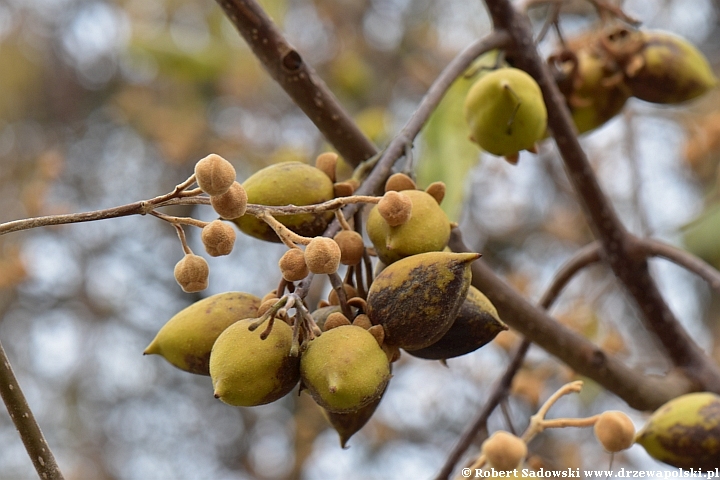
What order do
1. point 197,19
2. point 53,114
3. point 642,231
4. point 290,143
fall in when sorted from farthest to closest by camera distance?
point 53,114 → point 197,19 → point 290,143 → point 642,231

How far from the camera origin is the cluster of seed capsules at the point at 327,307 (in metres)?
0.60

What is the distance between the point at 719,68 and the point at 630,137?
7.30 ft

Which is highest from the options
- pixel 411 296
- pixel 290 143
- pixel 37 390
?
pixel 411 296

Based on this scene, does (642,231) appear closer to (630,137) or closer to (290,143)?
A: (630,137)

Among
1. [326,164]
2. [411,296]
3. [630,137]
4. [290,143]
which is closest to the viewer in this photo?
[411,296]

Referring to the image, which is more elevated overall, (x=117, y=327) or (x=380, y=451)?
(x=117, y=327)

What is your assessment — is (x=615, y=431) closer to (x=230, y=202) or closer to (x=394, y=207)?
(x=394, y=207)

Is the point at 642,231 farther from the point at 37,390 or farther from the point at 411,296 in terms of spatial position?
the point at 37,390

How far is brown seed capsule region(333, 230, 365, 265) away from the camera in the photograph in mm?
680

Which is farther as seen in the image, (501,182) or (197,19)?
(197,19)

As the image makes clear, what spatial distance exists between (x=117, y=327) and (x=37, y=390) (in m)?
0.66

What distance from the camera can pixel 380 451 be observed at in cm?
375

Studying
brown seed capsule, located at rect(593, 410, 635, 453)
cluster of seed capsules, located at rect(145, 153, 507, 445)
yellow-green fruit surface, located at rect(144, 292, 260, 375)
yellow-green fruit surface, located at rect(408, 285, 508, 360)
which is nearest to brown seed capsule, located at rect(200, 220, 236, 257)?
cluster of seed capsules, located at rect(145, 153, 507, 445)

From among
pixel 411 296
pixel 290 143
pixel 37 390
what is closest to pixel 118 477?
pixel 37 390
